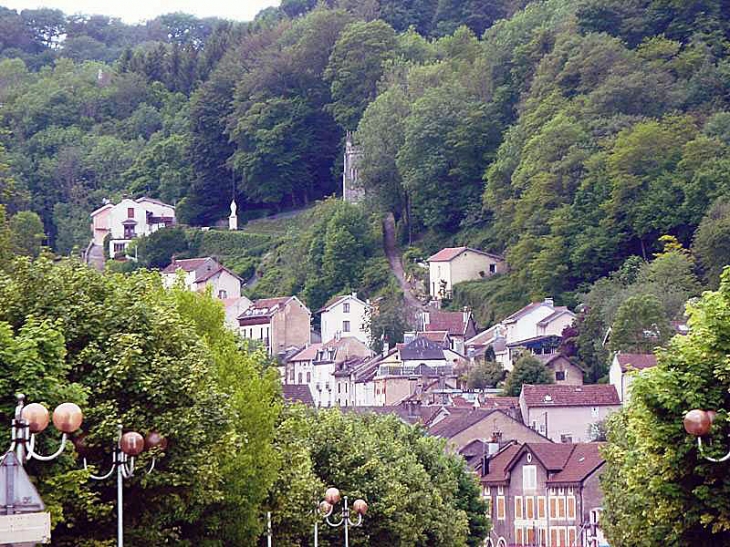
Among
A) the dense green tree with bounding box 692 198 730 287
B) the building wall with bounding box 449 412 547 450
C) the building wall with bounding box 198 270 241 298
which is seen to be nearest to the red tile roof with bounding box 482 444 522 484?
the building wall with bounding box 449 412 547 450

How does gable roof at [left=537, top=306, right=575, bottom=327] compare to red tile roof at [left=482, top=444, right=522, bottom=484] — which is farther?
gable roof at [left=537, top=306, right=575, bottom=327]

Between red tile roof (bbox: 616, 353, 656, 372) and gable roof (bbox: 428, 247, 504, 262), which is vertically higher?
gable roof (bbox: 428, 247, 504, 262)

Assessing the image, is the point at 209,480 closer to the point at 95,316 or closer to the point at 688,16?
the point at 95,316

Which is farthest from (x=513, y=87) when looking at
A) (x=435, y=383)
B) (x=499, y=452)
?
(x=499, y=452)

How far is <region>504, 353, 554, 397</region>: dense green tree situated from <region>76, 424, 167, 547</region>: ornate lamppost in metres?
98.8

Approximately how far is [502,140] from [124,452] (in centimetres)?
13761

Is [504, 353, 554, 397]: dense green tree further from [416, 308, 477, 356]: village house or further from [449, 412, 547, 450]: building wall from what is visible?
[416, 308, 477, 356]: village house

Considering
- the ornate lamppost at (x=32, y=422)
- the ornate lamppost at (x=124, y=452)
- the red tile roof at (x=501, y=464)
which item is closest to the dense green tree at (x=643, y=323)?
the red tile roof at (x=501, y=464)

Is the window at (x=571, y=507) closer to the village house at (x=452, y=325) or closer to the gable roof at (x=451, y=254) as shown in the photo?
the village house at (x=452, y=325)

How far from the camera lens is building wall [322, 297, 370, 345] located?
163750 mm

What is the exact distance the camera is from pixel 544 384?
135 meters

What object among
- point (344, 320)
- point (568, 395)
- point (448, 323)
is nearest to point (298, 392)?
point (568, 395)

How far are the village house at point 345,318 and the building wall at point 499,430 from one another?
40992 millimetres

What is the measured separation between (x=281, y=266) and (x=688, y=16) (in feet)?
132
